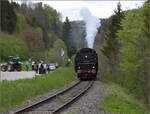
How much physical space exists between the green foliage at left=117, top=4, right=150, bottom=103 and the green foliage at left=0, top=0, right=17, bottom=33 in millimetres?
51249

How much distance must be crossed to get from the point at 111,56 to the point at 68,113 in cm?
2324

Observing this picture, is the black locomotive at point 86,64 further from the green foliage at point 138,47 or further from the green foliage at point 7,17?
the green foliage at point 7,17

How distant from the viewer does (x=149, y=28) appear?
2092 centimetres

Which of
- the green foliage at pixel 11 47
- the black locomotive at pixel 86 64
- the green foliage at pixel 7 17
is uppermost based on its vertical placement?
the green foliage at pixel 7 17

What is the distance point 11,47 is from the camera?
66.4m

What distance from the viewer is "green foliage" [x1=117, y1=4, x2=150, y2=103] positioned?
21.3 metres

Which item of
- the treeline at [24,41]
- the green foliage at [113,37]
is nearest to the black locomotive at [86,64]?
the green foliage at [113,37]

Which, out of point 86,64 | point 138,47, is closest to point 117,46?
point 86,64

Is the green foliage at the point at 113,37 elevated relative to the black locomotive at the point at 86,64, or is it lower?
elevated

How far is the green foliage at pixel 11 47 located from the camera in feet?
205

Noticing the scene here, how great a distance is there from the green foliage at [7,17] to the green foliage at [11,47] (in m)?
4.16

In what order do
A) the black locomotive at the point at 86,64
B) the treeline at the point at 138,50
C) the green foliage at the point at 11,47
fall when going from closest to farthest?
the treeline at the point at 138,50 → the black locomotive at the point at 86,64 → the green foliage at the point at 11,47

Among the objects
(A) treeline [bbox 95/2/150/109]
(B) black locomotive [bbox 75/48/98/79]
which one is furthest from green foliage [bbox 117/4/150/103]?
(B) black locomotive [bbox 75/48/98/79]

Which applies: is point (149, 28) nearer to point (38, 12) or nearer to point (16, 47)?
point (16, 47)
